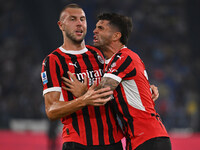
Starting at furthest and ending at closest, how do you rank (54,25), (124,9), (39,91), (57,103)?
(124,9) < (39,91) < (54,25) < (57,103)

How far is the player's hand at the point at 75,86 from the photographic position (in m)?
2.83

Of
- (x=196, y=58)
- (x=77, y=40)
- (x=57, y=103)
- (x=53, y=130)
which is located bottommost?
(x=53, y=130)

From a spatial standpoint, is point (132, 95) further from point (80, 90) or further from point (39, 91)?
point (39, 91)

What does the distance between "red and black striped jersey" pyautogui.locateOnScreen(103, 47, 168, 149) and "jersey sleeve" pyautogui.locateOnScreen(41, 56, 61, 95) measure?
0.44 meters

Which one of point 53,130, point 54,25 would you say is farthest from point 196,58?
point 53,130

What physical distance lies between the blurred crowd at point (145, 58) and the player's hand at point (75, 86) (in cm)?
789

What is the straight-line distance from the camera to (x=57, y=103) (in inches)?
108

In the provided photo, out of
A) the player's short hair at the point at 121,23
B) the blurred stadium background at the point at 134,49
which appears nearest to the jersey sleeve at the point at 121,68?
the player's short hair at the point at 121,23

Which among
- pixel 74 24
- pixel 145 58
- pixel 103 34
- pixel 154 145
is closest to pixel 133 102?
pixel 154 145

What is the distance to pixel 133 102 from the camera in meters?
2.78

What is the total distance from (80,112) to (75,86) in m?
0.26

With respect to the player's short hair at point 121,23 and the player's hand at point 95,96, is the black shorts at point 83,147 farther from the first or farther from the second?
the player's short hair at point 121,23

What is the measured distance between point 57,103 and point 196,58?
9643mm

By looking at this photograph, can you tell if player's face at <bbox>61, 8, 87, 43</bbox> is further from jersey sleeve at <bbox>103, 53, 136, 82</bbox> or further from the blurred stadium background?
the blurred stadium background
